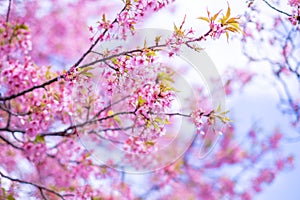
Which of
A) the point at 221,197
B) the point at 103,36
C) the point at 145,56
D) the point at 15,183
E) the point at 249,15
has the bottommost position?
the point at 15,183

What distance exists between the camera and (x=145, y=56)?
2863 millimetres

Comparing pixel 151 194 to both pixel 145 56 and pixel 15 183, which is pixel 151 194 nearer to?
pixel 15 183

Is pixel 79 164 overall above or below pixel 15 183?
above

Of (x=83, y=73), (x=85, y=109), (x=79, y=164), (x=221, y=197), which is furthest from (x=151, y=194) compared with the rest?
(x=83, y=73)

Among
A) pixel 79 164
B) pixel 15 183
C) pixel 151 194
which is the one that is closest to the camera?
pixel 15 183

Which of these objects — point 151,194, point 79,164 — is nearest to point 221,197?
point 151,194

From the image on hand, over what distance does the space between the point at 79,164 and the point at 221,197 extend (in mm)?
4397

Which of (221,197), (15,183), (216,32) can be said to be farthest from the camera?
(221,197)

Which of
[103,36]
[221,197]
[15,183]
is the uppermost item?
[221,197]

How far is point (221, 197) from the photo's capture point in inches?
324

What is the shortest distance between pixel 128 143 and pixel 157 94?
3.94ft

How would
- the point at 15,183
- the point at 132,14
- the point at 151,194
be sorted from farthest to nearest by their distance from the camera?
the point at 151,194, the point at 15,183, the point at 132,14

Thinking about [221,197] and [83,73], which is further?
[221,197]

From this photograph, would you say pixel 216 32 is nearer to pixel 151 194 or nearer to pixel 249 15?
pixel 249 15
